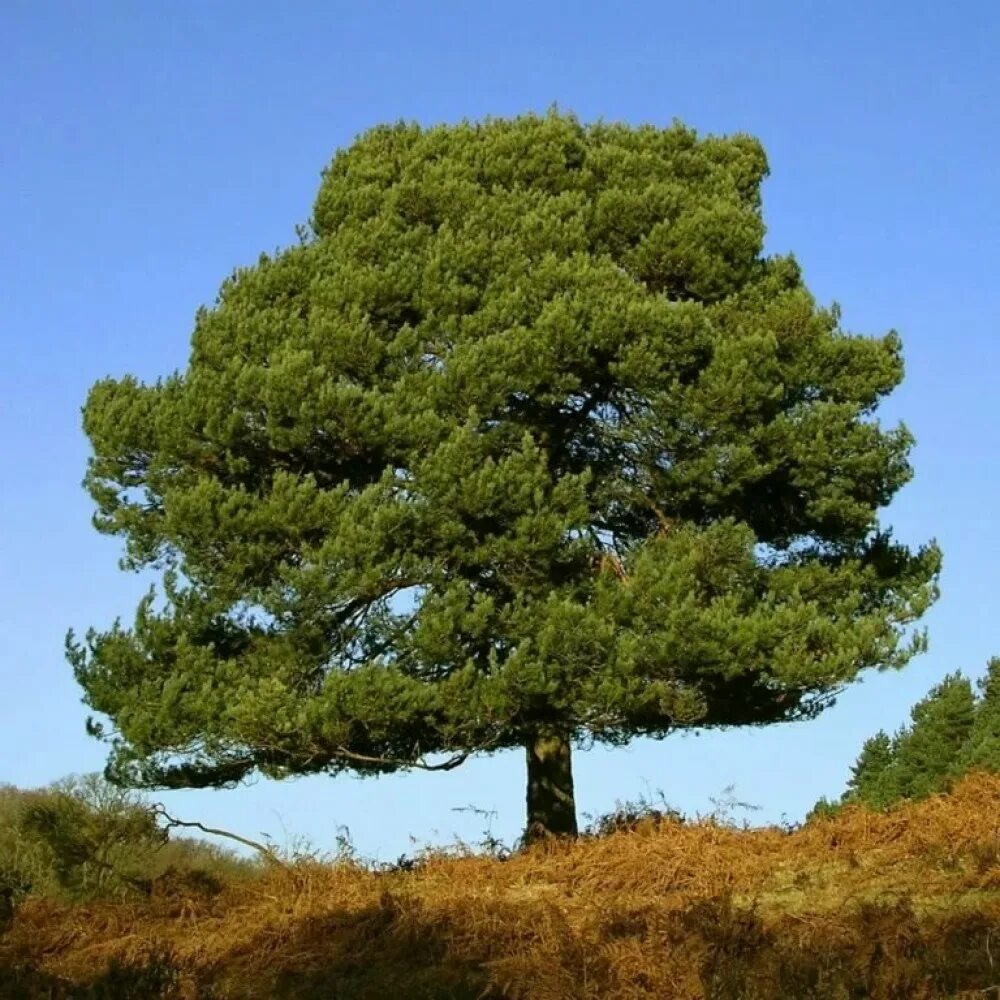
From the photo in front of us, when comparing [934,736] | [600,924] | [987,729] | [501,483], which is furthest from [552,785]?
[934,736]

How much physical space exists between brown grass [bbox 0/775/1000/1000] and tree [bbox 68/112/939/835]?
8.76 feet

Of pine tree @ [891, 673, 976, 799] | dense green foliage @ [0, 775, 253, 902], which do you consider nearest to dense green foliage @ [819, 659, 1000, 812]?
pine tree @ [891, 673, 976, 799]

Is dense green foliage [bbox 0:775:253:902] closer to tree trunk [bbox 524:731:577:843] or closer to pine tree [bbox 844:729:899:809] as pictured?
tree trunk [bbox 524:731:577:843]

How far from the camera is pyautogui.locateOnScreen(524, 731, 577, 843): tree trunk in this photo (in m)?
20.6

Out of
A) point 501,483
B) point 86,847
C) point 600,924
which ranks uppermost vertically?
point 501,483

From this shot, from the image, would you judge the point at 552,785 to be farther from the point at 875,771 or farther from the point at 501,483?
the point at 875,771

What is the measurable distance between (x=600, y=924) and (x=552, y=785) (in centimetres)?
860

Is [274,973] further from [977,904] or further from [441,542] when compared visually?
[441,542]

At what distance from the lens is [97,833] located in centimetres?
1797

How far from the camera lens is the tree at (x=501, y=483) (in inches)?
740

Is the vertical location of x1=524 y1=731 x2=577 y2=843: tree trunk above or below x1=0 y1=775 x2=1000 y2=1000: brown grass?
above

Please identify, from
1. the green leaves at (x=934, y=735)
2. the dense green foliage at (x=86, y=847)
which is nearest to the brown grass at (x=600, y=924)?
the dense green foliage at (x=86, y=847)

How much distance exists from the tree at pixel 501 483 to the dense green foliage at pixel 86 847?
49.9 inches

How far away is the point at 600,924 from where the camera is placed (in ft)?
40.0
